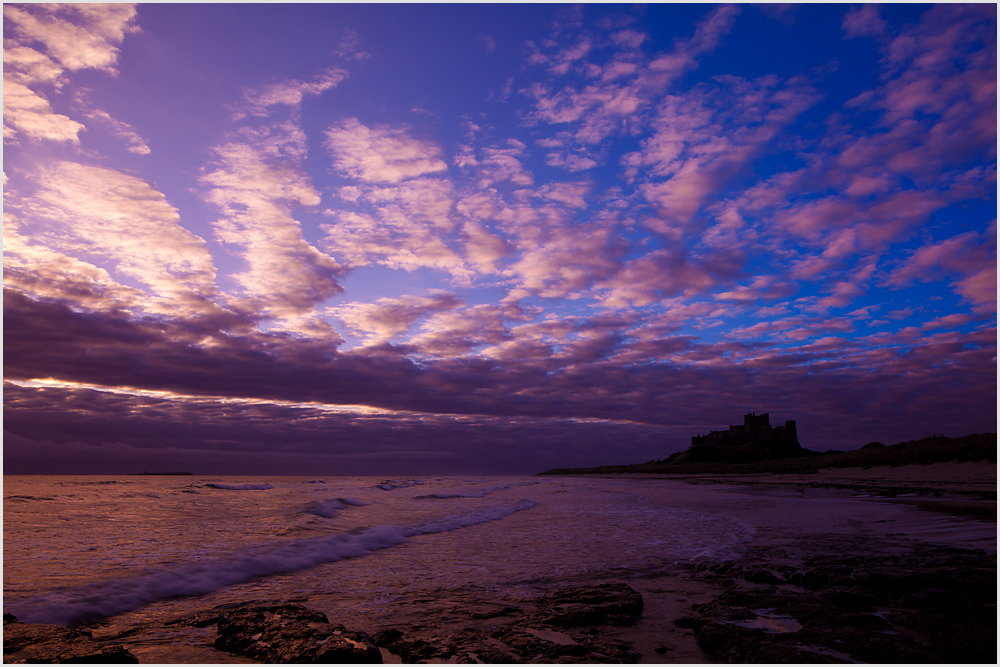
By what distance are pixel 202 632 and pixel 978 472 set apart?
4007 centimetres

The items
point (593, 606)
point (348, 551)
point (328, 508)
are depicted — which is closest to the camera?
point (593, 606)

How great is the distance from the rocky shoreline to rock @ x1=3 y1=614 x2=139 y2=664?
0.01m

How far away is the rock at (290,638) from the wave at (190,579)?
211 centimetres

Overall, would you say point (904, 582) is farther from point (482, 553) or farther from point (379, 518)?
point (379, 518)

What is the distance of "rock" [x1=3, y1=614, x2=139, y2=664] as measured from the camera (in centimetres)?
394

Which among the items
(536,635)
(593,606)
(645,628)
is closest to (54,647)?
(536,635)

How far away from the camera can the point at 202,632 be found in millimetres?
4977

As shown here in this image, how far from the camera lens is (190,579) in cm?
720

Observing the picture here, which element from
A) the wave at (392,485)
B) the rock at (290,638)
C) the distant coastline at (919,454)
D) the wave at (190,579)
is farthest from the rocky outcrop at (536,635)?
the distant coastline at (919,454)

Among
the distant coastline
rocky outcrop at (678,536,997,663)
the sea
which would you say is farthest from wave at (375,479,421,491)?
the distant coastline

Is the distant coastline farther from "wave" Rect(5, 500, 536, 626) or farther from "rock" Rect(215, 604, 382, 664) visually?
"rock" Rect(215, 604, 382, 664)

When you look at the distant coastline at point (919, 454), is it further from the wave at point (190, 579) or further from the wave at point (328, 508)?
the wave at point (190, 579)

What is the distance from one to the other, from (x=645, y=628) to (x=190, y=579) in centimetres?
654

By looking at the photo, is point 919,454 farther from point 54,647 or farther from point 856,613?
point 54,647
